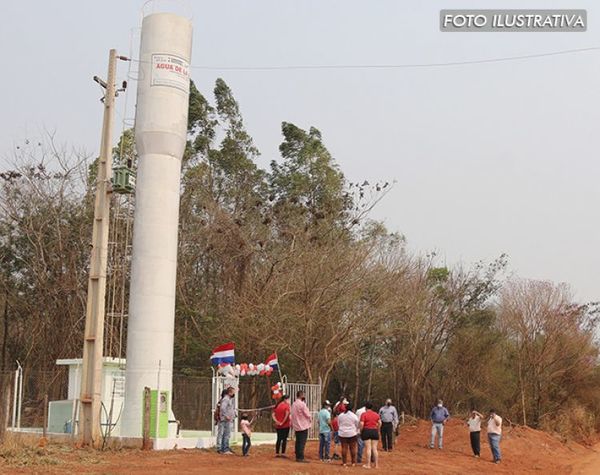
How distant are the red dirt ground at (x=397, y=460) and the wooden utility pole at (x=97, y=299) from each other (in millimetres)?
1238

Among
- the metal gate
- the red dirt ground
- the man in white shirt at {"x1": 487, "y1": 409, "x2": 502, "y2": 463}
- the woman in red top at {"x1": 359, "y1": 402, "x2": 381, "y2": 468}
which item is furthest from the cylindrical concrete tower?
the man in white shirt at {"x1": 487, "y1": 409, "x2": 502, "y2": 463}

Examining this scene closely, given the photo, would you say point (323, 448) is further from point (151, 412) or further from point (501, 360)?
point (501, 360)

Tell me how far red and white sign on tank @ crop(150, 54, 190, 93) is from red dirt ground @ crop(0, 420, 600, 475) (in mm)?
10505

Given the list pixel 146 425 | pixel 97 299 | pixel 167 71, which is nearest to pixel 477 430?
pixel 146 425

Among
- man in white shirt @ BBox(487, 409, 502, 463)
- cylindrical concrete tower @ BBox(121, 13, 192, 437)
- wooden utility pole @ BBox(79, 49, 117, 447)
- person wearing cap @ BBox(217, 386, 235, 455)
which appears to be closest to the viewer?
person wearing cap @ BBox(217, 386, 235, 455)

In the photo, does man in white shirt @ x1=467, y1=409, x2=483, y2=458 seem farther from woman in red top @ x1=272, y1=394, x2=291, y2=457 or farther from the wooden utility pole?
the wooden utility pole

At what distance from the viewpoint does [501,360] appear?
131ft

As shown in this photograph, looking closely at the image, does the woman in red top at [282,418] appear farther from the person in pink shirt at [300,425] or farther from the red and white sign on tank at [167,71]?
the red and white sign on tank at [167,71]

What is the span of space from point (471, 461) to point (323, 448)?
208 inches

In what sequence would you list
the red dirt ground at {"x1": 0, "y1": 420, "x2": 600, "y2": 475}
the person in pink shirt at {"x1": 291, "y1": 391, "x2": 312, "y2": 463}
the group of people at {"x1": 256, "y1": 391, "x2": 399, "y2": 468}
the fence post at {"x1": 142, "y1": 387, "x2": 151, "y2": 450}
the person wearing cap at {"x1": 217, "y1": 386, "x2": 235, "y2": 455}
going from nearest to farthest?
A: the red dirt ground at {"x1": 0, "y1": 420, "x2": 600, "y2": 475} → the group of people at {"x1": 256, "y1": 391, "x2": 399, "y2": 468} → the person in pink shirt at {"x1": 291, "y1": 391, "x2": 312, "y2": 463} → the person wearing cap at {"x1": 217, "y1": 386, "x2": 235, "y2": 455} → the fence post at {"x1": 142, "y1": 387, "x2": 151, "y2": 450}

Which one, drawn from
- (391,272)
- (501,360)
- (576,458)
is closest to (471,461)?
(576,458)

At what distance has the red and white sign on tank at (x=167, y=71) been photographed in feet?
75.0

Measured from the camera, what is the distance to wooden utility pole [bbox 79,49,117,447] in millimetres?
20062

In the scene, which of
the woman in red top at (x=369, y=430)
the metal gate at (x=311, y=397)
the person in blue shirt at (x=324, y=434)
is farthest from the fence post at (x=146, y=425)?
the metal gate at (x=311, y=397)
